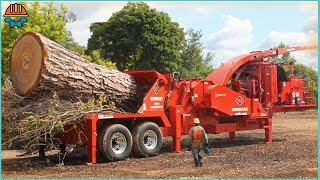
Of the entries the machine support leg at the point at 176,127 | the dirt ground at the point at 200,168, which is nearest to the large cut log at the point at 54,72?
the machine support leg at the point at 176,127

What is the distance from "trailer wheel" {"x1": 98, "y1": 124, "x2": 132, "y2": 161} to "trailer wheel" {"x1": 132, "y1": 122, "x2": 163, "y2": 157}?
295mm

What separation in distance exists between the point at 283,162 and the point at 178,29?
2866 centimetres

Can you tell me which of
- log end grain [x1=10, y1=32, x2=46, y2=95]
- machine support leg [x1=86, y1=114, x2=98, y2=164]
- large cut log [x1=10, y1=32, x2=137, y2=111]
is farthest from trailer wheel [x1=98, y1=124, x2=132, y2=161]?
log end grain [x1=10, y1=32, x2=46, y2=95]

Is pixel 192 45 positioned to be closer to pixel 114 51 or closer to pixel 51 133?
pixel 114 51

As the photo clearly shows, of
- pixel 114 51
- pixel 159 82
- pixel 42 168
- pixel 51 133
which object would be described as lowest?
pixel 42 168

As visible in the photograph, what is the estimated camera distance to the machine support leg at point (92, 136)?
1310 cm

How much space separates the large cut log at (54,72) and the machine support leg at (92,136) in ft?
3.44

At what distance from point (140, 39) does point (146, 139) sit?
23684 millimetres

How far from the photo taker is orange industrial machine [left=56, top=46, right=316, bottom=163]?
44.6 feet

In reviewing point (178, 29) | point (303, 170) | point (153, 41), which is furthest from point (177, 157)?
point (178, 29)

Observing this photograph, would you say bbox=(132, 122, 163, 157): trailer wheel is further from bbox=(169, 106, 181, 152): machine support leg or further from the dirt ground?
bbox=(169, 106, 181, 152): machine support leg

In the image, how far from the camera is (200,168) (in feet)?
38.7

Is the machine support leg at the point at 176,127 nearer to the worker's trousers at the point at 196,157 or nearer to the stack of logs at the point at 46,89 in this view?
the stack of logs at the point at 46,89

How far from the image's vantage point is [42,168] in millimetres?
12836
